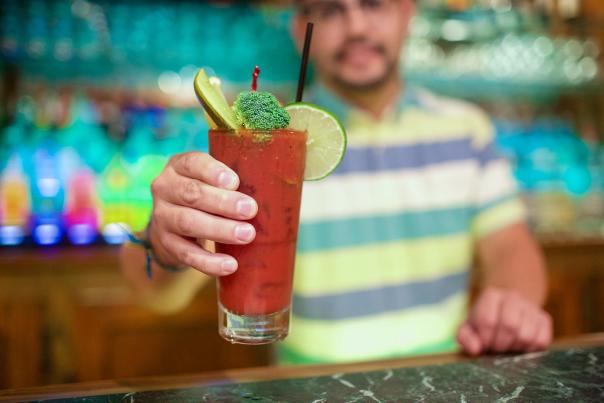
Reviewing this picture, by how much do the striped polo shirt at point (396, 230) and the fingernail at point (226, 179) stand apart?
0.96m

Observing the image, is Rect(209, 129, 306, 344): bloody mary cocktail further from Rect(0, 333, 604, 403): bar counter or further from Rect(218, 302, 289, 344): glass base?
A: Rect(0, 333, 604, 403): bar counter

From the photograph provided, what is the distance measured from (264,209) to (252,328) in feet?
0.55

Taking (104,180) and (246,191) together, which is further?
(104,180)

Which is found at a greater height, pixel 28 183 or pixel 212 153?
pixel 212 153

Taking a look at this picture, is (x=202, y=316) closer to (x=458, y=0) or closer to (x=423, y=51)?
(x=423, y=51)

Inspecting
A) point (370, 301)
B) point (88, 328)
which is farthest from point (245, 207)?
point (88, 328)

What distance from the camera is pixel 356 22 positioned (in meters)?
1.80

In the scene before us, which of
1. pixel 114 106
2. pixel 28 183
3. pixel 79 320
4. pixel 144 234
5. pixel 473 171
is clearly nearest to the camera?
pixel 144 234

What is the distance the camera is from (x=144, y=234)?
3.64 ft

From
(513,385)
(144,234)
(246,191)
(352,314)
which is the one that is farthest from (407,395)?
(352,314)

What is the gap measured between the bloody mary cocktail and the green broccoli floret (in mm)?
18

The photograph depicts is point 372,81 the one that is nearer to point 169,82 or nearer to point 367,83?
point 367,83

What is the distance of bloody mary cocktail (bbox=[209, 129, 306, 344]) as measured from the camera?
87 cm

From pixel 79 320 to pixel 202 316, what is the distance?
48cm
